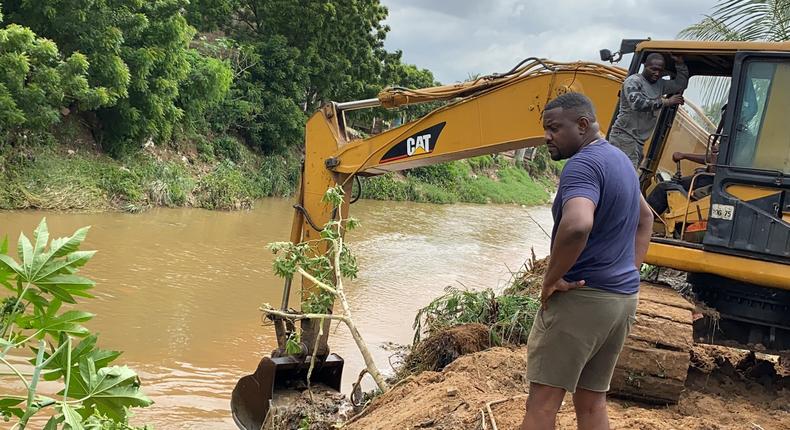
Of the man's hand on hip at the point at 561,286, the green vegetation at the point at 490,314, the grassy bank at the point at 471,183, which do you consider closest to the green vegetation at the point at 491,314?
the green vegetation at the point at 490,314

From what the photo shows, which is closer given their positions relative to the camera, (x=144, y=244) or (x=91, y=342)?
(x=91, y=342)

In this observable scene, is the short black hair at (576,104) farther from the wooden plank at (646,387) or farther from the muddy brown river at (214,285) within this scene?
the muddy brown river at (214,285)

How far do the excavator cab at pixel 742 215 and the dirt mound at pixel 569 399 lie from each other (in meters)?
0.51

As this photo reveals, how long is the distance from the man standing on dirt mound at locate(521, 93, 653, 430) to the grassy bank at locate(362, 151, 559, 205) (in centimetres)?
2247

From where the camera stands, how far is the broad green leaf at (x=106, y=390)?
6.74ft

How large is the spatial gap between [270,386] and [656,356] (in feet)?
9.90

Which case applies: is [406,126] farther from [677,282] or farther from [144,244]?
[144,244]

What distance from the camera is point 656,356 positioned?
443 cm

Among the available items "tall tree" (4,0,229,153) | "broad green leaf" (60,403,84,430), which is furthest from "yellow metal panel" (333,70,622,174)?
"tall tree" (4,0,229,153)

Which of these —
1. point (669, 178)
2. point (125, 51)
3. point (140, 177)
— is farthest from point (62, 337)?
point (140, 177)

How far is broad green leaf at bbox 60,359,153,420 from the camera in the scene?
2.05m

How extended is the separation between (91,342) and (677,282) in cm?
→ 624

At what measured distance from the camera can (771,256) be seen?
178 inches

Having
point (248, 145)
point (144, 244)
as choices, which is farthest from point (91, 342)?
point (248, 145)
